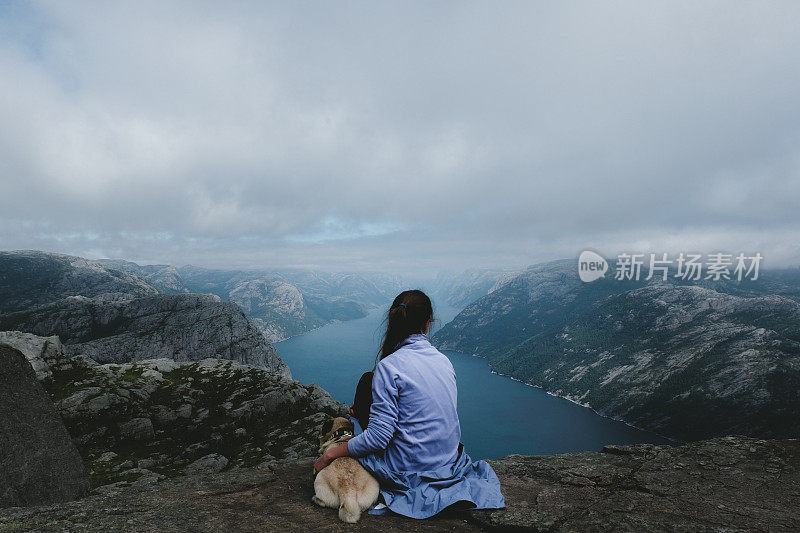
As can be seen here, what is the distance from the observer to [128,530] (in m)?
5.38

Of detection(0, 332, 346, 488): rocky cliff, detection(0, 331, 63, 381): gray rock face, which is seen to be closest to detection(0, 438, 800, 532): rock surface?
detection(0, 332, 346, 488): rocky cliff

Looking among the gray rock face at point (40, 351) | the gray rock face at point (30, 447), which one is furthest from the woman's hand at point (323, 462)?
the gray rock face at point (40, 351)

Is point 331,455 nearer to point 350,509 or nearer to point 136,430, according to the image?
point 350,509

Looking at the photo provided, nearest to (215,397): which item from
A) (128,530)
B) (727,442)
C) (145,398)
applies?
(145,398)

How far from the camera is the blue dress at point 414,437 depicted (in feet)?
19.2

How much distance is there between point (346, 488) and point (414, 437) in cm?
158

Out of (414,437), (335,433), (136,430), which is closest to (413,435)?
(414,437)

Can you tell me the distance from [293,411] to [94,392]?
2518 centimetres

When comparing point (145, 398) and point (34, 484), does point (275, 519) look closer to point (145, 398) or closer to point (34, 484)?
point (34, 484)

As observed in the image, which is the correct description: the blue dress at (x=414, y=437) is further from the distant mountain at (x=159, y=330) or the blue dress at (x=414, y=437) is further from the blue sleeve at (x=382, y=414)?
the distant mountain at (x=159, y=330)

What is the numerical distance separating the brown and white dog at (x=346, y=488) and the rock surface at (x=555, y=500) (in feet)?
0.56

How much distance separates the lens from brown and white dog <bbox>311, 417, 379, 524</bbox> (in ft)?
19.0

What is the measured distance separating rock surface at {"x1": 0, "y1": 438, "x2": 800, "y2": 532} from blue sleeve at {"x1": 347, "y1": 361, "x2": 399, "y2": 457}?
129cm

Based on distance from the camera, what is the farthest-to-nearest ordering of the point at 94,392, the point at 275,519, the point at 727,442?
the point at 94,392
the point at 727,442
the point at 275,519
